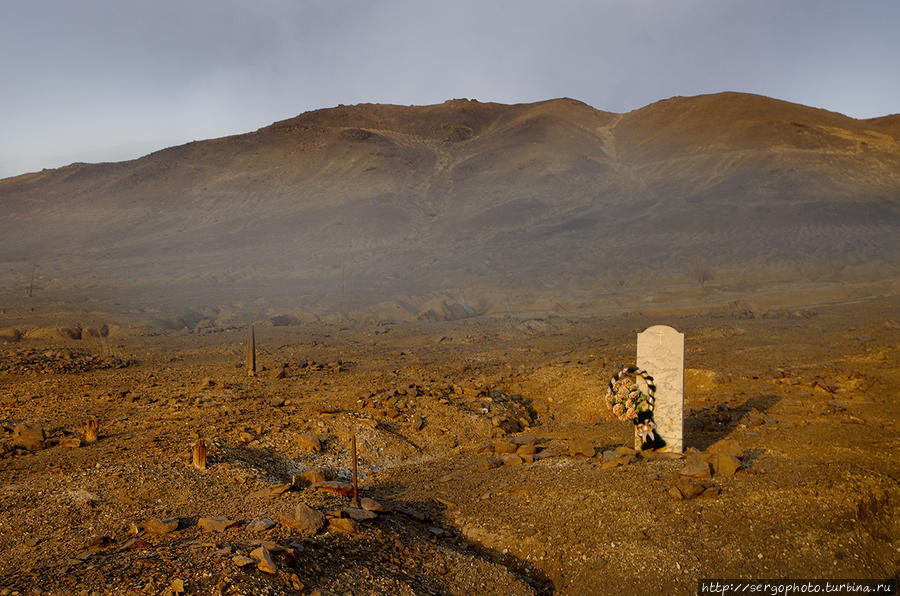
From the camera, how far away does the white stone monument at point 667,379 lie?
874 cm

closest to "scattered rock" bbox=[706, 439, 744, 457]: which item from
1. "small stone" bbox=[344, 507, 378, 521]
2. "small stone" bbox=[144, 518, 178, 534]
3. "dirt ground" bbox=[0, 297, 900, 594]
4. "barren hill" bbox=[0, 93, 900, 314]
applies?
"dirt ground" bbox=[0, 297, 900, 594]

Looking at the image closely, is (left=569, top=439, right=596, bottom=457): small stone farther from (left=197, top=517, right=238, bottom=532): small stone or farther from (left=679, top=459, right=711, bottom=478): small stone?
(left=197, top=517, right=238, bottom=532): small stone

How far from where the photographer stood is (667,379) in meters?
8.84

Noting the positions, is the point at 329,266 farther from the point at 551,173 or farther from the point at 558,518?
the point at 558,518

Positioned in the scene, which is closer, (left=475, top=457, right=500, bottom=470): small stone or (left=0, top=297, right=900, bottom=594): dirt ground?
(left=0, top=297, right=900, bottom=594): dirt ground

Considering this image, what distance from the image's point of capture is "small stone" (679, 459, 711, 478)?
728 centimetres

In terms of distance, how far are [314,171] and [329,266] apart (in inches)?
1239

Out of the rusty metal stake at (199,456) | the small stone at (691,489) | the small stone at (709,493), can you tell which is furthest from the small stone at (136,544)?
the small stone at (709,493)

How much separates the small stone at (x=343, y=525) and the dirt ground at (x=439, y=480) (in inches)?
1.3

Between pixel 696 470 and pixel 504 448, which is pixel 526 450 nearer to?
pixel 504 448

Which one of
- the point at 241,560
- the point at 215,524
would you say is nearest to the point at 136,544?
the point at 215,524

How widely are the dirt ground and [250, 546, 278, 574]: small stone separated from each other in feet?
0.18

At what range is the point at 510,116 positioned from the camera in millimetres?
99312

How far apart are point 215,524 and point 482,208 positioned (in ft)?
201
